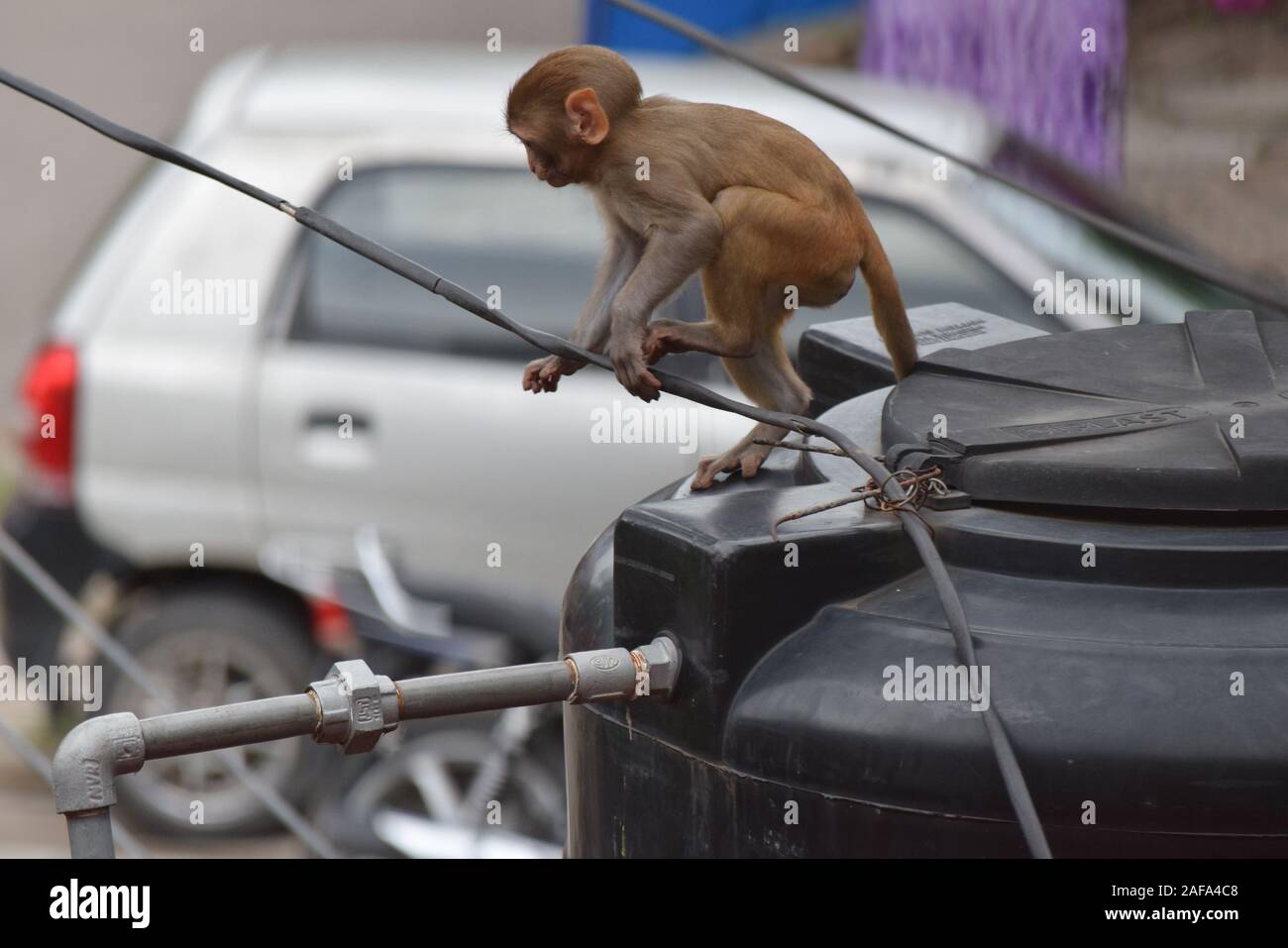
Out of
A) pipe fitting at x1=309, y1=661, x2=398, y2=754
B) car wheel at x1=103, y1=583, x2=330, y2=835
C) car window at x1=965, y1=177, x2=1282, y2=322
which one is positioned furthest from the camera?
car wheel at x1=103, y1=583, x2=330, y2=835

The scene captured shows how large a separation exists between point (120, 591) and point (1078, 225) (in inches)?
114

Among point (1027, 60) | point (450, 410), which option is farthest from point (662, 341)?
point (1027, 60)

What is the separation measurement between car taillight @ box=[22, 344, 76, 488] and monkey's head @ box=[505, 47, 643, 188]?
2.95 metres

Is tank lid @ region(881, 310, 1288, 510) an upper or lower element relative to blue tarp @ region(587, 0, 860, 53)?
lower

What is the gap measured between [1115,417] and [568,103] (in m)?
0.85

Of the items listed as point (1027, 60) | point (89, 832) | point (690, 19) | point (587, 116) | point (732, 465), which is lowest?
point (89, 832)

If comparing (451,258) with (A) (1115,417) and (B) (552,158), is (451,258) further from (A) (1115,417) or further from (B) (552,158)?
(A) (1115,417)

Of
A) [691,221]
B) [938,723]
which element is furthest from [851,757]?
[691,221]

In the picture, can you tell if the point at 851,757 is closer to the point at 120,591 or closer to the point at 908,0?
the point at 120,591

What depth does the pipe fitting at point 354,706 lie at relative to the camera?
1516 millimetres

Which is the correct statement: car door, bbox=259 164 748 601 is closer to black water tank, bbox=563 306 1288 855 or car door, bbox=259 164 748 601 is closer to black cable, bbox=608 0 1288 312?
black cable, bbox=608 0 1288 312

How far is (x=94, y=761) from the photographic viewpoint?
1.40 m

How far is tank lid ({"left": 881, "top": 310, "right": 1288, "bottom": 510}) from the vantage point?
5.28ft

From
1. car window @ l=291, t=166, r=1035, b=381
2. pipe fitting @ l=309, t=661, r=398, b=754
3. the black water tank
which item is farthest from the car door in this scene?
pipe fitting @ l=309, t=661, r=398, b=754
